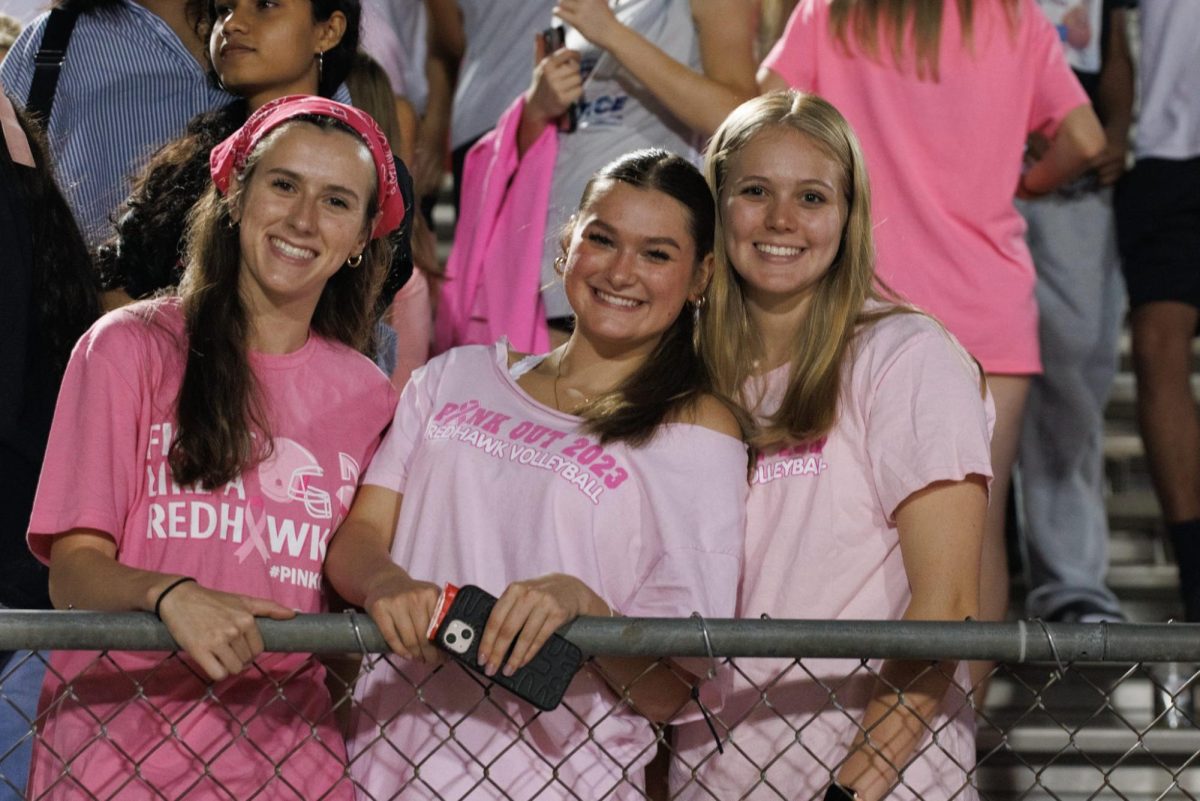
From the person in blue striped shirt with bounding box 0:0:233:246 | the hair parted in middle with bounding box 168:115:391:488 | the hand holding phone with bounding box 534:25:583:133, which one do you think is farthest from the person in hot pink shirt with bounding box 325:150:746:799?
the hand holding phone with bounding box 534:25:583:133

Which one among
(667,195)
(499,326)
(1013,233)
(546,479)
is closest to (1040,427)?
(1013,233)

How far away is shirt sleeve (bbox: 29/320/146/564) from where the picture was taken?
2.84 m

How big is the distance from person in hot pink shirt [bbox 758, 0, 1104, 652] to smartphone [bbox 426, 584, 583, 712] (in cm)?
202

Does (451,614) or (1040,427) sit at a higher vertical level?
(451,614)

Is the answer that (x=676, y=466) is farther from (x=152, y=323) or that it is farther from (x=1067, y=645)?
(x=152, y=323)

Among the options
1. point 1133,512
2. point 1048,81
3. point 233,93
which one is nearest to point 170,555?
point 233,93

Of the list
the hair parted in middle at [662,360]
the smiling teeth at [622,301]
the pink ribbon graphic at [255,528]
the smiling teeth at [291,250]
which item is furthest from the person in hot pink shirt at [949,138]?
the pink ribbon graphic at [255,528]

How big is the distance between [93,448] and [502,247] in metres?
1.81

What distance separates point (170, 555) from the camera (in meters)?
2.92

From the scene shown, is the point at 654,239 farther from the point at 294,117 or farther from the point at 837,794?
the point at 837,794

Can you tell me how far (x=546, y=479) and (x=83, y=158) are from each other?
5.30 ft

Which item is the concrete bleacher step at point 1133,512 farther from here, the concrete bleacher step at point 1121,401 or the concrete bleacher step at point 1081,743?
the concrete bleacher step at point 1081,743

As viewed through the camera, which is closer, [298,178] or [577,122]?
[298,178]

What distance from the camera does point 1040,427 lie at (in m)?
5.12
